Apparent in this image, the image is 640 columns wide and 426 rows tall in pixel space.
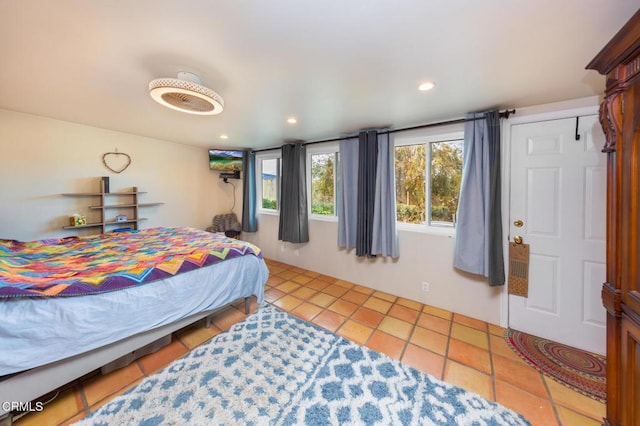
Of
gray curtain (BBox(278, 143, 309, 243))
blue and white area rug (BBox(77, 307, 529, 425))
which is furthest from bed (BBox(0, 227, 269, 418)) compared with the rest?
gray curtain (BBox(278, 143, 309, 243))

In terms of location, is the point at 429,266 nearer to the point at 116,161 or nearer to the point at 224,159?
the point at 224,159

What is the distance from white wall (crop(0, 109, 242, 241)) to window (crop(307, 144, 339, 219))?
2.35m

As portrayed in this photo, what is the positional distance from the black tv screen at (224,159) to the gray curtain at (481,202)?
12.4 feet

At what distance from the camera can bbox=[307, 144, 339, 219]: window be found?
362 cm

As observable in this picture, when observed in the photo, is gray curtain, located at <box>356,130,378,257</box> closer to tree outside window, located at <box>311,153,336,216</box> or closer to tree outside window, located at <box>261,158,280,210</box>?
tree outside window, located at <box>311,153,336,216</box>

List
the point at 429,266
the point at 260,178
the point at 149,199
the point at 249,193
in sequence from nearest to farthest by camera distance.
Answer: the point at 429,266
the point at 149,199
the point at 249,193
the point at 260,178

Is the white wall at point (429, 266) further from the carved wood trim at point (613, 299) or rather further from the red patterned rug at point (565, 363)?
the carved wood trim at point (613, 299)

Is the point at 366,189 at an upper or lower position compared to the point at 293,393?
upper

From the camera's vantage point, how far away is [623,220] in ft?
3.34

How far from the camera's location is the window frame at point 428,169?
2588 mm

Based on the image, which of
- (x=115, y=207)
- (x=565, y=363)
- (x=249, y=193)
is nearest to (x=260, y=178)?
(x=249, y=193)

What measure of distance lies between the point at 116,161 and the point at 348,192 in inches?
138

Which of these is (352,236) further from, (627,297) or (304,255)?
(627,297)

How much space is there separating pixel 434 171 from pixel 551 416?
2231mm
